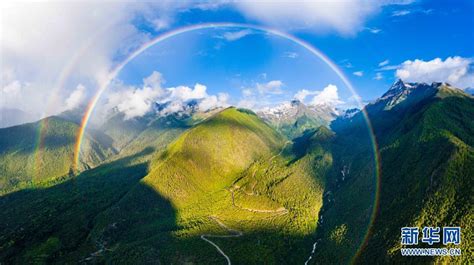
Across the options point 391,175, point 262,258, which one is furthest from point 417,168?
point 262,258

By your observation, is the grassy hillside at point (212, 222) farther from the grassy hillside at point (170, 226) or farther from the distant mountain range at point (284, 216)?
the distant mountain range at point (284, 216)

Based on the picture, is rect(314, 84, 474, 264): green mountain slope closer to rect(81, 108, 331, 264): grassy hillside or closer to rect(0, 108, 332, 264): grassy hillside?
rect(81, 108, 331, 264): grassy hillside

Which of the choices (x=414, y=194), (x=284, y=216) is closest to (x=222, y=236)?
(x=284, y=216)

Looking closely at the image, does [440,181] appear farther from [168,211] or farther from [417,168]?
[168,211]

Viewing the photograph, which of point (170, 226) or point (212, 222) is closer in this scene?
point (170, 226)

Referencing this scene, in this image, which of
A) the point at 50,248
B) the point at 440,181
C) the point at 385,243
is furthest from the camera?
the point at 50,248

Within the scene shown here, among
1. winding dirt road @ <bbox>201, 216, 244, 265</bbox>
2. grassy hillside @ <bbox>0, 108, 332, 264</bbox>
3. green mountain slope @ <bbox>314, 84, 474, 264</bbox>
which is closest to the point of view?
green mountain slope @ <bbox>314, 84, 474, 264</bbox>

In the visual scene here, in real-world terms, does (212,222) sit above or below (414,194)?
below

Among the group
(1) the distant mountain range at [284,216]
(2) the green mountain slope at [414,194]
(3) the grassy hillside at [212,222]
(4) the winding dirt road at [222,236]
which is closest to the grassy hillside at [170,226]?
(3) the grassy hillside at [212,222]

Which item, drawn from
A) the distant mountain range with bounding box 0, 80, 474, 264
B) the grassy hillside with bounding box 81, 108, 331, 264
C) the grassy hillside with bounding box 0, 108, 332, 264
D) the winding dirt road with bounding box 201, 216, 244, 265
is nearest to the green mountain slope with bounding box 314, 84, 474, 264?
the distant mountain range with bounding box 0, 80, 474, 264

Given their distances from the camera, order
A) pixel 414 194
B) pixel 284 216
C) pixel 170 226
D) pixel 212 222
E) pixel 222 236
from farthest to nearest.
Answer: pixel 212 222 → pixel 284 216 → pixel 170 226 → pixel 222 236 → pixel 414 194

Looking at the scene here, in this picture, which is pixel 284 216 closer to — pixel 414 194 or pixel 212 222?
pixel 212 222
